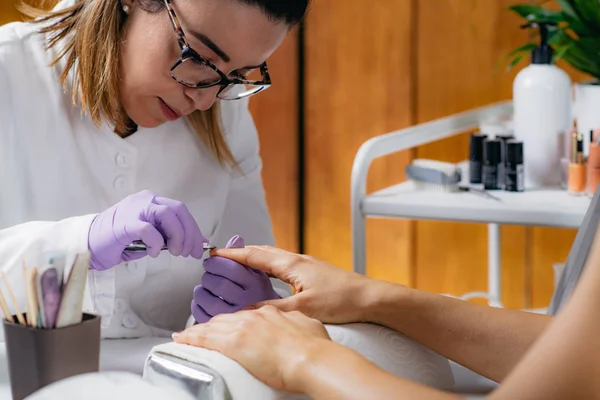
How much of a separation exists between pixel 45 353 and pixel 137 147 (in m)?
0.68

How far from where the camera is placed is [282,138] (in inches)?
110

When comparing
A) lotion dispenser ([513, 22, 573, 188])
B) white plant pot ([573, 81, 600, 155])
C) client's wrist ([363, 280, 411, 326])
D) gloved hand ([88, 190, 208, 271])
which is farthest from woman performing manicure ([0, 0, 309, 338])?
white plant pot ([573, 81, 600, 155])

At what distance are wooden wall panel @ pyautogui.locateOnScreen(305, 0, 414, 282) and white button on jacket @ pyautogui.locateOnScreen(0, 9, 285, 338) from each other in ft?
4.33

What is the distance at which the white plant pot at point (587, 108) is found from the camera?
179 centimetres

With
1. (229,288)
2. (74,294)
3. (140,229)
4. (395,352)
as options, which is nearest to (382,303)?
(395,352)

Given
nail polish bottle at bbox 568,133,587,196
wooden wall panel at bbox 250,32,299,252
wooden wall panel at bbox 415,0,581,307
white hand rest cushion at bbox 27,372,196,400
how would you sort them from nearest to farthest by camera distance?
white hand rest cushion at bbox 27,372,196,400 < nail polish bottle at bbox 568,133,587,196 < wooden wall panel at bbox 415,0,581,307 < wooden wall panel at bbox 250,32,299,252

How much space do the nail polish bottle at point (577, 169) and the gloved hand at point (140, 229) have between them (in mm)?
854

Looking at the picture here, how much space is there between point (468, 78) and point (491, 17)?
203mm

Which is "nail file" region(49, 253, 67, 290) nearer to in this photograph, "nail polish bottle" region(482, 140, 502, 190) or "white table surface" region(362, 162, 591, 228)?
"white table surface" region(362, 162, 591, 228)

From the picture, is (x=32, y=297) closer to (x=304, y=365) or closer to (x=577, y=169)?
(x=304, y=365)

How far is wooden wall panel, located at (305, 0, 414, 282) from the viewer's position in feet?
8.95

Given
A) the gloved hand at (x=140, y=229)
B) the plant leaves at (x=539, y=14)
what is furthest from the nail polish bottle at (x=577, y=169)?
the gloved hand at (x=140, y=229)

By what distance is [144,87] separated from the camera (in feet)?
4.24

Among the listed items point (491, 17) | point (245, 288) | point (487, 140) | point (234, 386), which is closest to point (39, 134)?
point (245, 288)
